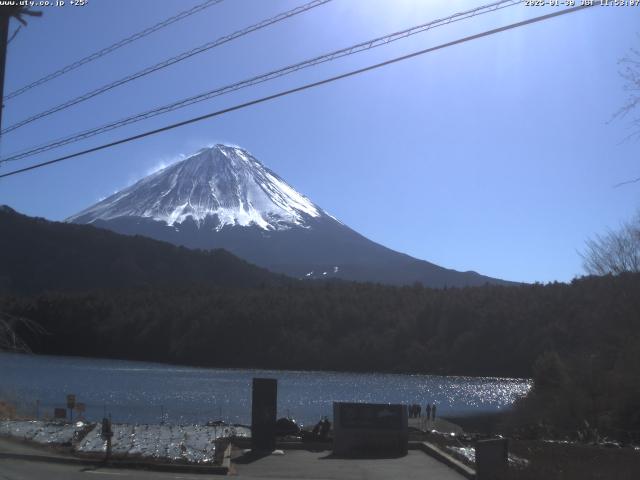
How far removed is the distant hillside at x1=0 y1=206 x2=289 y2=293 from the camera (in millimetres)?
144375

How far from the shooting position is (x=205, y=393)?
60344mm

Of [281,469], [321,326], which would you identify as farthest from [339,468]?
[321,326]

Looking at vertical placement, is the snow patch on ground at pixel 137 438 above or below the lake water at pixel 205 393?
below

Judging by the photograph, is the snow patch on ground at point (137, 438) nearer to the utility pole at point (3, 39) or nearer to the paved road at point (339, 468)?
the paved road at point (339, 468)

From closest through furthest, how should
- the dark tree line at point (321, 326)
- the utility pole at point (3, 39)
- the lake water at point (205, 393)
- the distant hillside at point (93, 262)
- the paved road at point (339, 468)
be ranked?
the utility pole at point (3, 39), the paved road at point (339, 468), the lake water at point (205, 393), the dark tree line at point (321, 326), the distant hillside at point (93, 262)

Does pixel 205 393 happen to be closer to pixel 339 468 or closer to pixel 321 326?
pixel 339 468

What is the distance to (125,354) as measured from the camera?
122 meters

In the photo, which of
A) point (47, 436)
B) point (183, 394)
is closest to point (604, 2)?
point (47, 436)

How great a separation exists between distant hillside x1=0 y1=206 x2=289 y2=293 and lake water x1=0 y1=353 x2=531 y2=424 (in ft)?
159

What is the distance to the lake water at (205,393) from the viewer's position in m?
44.8

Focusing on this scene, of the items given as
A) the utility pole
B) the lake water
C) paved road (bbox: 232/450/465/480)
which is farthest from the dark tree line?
the utility pole

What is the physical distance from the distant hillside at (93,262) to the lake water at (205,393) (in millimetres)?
48311

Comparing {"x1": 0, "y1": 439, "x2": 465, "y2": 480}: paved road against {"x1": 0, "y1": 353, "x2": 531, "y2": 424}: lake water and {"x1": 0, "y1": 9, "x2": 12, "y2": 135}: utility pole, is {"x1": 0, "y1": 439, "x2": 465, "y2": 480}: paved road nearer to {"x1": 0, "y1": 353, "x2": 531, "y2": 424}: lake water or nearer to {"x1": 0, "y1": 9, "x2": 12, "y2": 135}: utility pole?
{"x1": 0, "y1": 9, "x2": 12, "y2": 135}: utility pole

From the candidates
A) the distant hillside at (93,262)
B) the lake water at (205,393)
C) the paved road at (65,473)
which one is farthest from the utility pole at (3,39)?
the distant hillside at (93,262)
